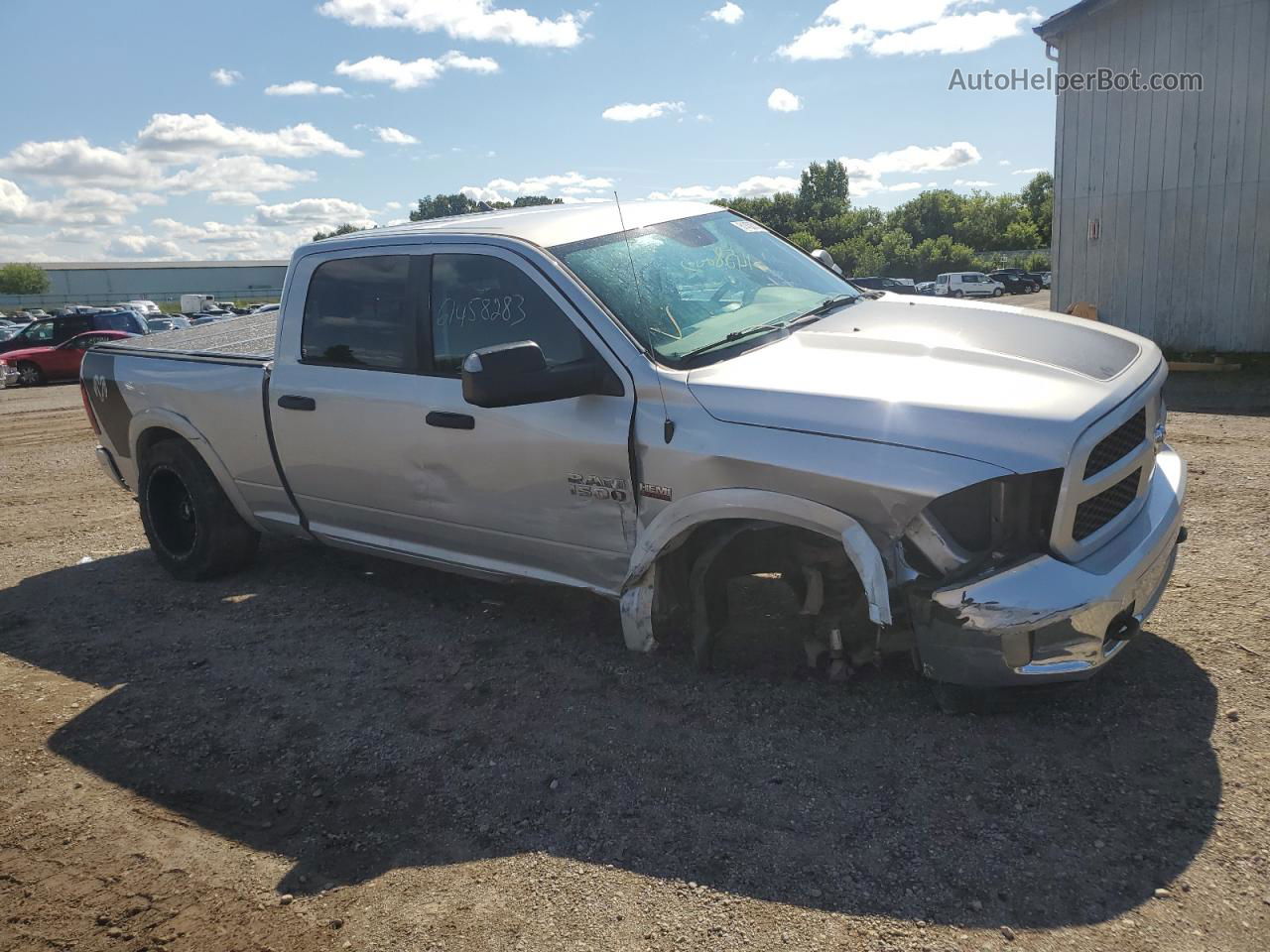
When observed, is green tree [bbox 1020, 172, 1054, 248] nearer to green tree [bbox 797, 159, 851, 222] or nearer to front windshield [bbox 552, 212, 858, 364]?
green tree [bbox 797, 159, 851, 222]

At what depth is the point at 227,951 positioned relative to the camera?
2.60 m

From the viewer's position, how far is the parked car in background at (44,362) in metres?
21.8

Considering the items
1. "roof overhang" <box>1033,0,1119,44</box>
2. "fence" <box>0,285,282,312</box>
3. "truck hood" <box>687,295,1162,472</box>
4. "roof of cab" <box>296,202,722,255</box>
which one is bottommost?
"truck hood" <box>687,295,1162,472</box>

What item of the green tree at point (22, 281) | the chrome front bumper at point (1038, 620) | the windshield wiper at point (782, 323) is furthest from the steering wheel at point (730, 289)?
the green tree at point (22, 281)

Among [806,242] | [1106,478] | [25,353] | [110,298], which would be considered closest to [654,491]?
[1106,478]

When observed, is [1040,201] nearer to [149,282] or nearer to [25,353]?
[149,282]

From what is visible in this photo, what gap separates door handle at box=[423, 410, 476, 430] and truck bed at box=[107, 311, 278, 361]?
1.33 m

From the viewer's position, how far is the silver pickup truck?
9.84ft

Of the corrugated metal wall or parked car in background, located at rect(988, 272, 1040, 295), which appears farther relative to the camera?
parked car in background, located at rect(988, 272, 1040, 295)

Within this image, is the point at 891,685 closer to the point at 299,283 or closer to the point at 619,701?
the point at 619,701

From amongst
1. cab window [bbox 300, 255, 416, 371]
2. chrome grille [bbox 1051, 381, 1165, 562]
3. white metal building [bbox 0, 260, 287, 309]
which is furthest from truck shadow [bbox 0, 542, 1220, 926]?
white metal building [bbox 0, 260, 287, 309]

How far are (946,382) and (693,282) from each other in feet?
4.28

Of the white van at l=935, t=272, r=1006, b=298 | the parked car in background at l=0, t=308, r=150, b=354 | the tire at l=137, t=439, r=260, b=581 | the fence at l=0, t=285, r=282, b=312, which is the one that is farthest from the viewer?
the fence at l=0, t=285, r=282, b=312

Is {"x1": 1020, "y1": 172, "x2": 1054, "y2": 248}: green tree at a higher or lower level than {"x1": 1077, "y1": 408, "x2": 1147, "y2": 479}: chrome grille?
higher
